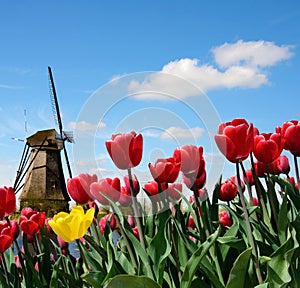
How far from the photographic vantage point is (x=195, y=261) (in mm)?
1560

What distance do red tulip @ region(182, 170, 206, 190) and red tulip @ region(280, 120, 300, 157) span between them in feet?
1.20

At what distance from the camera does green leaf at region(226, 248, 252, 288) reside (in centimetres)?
152

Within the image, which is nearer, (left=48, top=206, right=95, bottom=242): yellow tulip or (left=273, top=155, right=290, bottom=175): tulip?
(left=48, top=206, right=95, bottom=242): yellow tulip

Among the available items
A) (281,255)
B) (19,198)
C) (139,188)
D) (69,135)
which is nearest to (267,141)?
(281,255)

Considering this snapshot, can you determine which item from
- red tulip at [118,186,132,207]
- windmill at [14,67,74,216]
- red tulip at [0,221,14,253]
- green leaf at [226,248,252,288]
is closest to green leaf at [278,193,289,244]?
green leaf at [226,248,252,288]

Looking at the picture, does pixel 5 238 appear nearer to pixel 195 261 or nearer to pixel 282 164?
pixel 195 261

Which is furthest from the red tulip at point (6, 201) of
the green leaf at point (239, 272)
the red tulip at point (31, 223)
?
the green leaf at point (239, 272)

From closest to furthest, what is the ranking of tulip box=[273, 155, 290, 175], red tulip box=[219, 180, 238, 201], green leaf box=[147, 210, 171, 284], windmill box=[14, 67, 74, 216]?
green leaf box=[147, 210, 171, 284] → red tulip box=[219, 180, 238, 201] → tulip box=[273, 155, 290, 175] → windmill box=[14, 67, 74, 216]

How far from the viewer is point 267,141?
1754 millimetres

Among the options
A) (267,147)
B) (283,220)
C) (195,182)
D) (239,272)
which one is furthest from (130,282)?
(267,147)

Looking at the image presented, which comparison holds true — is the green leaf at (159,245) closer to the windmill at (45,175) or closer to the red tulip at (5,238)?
the red tulip at (5,238)

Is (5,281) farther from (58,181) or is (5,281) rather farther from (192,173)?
(58,181)

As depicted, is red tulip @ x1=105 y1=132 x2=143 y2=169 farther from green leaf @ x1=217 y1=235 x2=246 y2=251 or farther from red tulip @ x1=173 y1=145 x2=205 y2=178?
green leaf @ x1=217 y1=235 x2=246 y2=251

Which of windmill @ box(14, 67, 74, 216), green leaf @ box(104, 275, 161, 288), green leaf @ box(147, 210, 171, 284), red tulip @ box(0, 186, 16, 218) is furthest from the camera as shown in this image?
windmill @ box(14, 67, 74, 216)
